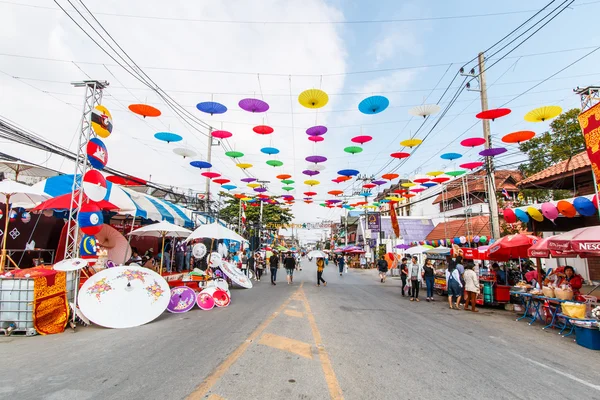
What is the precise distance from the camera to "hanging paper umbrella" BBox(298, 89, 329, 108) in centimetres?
1130

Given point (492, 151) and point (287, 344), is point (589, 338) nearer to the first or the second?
point (287, 344)

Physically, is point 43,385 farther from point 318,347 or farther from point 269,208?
point 269,208

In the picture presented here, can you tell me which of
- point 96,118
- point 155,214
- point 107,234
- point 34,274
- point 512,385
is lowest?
point 512,385

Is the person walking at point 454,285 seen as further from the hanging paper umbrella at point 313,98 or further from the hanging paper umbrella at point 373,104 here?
the hanging paper umbrella at point 313,98

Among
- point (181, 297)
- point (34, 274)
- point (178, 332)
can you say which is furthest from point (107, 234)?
point (178, 332)

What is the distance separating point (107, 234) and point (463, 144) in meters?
16.2

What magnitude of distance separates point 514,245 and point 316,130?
28.0 ft

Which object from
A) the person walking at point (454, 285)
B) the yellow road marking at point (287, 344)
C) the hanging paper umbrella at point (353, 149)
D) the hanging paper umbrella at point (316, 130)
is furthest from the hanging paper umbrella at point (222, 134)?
the person walking at point (454, 285)

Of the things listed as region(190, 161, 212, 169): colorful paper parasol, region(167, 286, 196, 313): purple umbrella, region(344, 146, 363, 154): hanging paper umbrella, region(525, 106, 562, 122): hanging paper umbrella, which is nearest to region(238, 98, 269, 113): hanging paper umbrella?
region(344, 146, 363, 154): hanging paper umbrella

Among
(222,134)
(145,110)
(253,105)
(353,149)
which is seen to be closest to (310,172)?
(353,149)

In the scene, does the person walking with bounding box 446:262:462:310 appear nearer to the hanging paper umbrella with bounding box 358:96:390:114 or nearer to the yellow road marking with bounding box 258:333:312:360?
the hanging paper umbrella with bounding box 358:96:390:114

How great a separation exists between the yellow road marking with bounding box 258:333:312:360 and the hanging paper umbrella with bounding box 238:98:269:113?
828 centimetres

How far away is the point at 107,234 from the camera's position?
546 inches

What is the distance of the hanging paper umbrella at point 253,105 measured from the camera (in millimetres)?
11750
